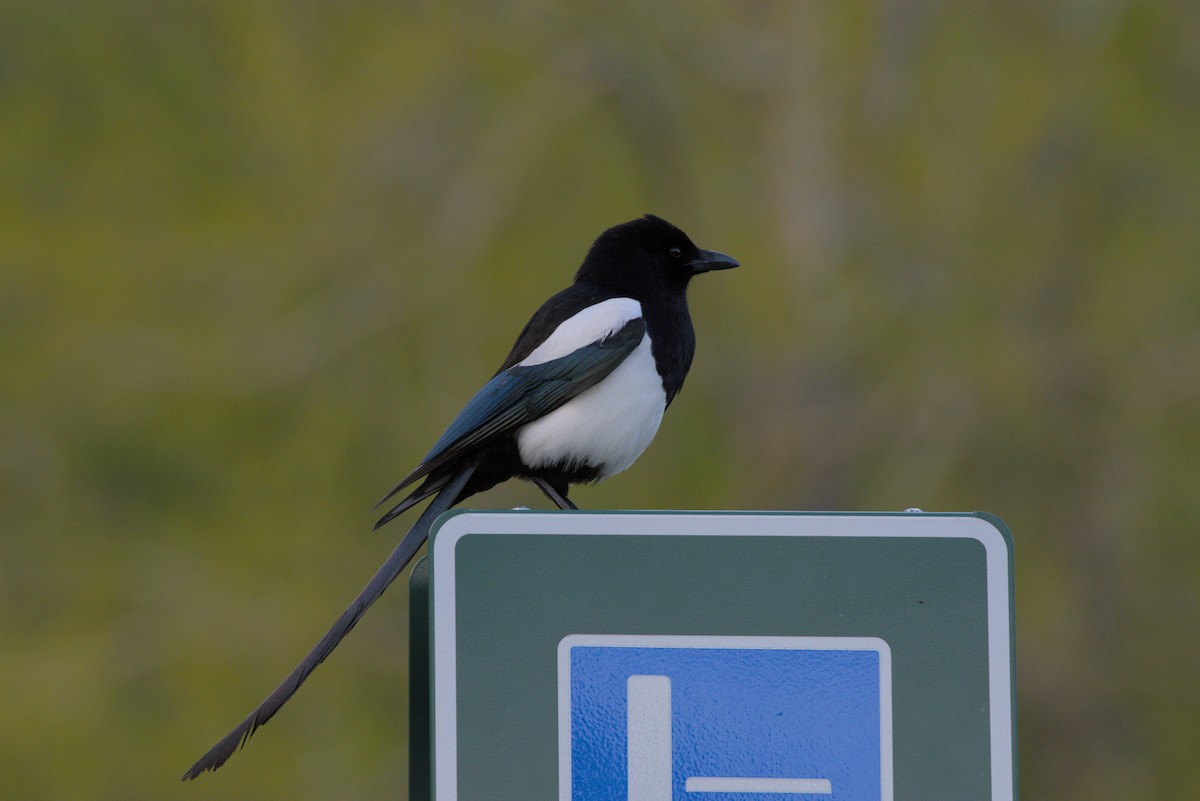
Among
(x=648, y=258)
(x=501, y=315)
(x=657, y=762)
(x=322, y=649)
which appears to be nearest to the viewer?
(x=657, y=762)

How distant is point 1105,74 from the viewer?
7.48 m

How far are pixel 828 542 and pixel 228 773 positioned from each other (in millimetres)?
5833

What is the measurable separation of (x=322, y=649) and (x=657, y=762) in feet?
1.97

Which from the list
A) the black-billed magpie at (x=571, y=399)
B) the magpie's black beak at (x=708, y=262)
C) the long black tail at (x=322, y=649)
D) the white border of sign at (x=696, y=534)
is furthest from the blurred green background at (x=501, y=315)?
the white border of sign at (x=696, y=534)

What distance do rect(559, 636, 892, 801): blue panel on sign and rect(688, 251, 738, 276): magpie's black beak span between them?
1719mm

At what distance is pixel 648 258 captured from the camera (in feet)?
11.1

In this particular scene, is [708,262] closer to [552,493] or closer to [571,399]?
[571,399]

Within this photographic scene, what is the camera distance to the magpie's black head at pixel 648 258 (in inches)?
132

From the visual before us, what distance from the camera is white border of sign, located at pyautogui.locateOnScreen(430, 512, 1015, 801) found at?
1.78m

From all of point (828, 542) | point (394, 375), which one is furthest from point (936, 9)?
point (828, 542)

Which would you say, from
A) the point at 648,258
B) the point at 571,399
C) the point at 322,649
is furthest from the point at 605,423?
the point at 322,649

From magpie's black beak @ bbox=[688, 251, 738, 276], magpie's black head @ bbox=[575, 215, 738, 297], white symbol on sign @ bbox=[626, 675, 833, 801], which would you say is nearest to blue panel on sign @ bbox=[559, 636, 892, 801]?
white symbol on sign @ bbox=[626, 675, 833, 801]

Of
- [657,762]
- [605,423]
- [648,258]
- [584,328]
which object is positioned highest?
[648,258]

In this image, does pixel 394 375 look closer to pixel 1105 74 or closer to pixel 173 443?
pixel 173 443
